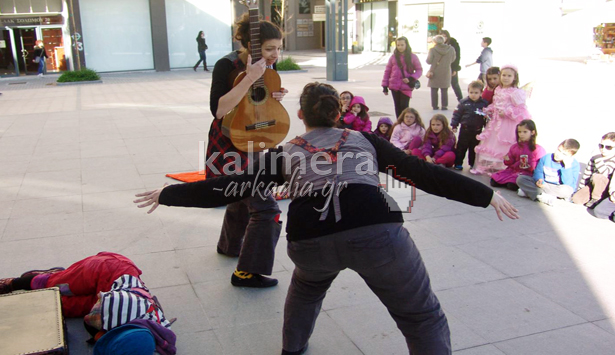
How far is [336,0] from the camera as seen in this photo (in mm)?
16844

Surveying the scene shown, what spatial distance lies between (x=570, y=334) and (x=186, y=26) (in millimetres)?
25107

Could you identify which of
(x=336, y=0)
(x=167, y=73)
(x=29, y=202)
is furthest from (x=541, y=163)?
(x=167, y=73)

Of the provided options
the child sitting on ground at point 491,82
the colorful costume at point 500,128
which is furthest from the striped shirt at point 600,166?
the child sitting on ground at point 491,82

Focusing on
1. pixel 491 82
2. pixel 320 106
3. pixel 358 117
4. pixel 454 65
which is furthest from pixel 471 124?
pixel 454 65

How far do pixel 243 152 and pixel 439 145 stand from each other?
4.03 meters

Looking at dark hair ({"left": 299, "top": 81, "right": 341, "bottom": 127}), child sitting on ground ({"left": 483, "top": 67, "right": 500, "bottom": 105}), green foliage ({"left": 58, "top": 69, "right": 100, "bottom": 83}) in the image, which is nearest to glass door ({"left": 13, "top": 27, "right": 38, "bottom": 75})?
green foliage ({"left": 58, "top": 69, "right": 100, "bottom": 83})

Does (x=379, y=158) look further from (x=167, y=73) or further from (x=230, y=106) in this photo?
(x=167, y=73)

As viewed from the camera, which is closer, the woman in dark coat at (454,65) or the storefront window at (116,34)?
the woman in dark coat at (454,65)

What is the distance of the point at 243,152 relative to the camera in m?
3.85

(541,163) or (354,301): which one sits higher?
(541,163)

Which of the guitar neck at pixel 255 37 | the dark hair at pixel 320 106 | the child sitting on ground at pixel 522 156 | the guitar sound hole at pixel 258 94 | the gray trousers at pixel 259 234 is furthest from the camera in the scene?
the child sitting on ground at pixel 522 156

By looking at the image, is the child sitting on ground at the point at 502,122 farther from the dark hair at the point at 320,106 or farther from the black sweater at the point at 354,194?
the dark hair at the point at 320,106

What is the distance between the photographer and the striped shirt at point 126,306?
116 inches

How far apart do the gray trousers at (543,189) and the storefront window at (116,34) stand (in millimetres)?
22349
